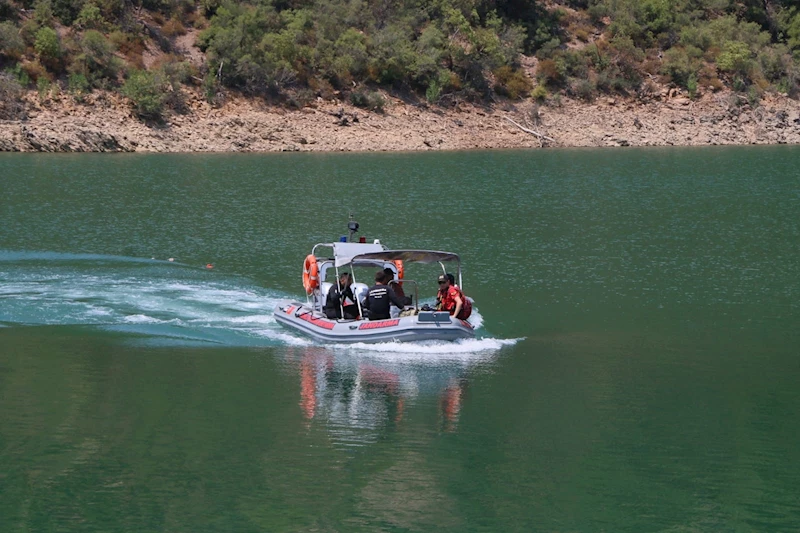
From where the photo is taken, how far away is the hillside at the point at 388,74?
61094 mm

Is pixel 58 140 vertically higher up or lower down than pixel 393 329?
higher up

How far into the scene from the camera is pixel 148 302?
2564 cm

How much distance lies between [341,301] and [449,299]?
7.24ft

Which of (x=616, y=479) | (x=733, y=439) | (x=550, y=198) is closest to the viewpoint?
(x=616, y=479)

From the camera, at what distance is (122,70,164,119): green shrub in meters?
60.3

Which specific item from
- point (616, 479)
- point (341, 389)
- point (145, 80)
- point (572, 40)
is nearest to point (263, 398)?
point (341, 389)

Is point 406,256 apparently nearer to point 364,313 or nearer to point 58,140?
point 364,313

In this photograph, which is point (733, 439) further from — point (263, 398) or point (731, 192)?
point (731, 192)

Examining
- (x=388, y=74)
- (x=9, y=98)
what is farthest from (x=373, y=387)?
(x=388, y=74)

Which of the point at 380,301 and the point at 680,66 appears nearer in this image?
the point at 380,301

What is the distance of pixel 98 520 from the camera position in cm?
1373

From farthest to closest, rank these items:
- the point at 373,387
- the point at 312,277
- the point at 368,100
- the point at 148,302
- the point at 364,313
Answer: the point at 368,100 < the point at 148,302 < the point at 312,277 < the point at 364,313 < the point at 373,387

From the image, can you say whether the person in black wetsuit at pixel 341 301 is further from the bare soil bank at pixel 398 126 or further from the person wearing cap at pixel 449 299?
the bare soil bank at pixel 398 126

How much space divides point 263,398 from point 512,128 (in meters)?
53.0
